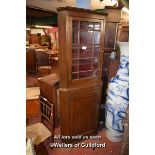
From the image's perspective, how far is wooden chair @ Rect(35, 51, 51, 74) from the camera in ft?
2.93

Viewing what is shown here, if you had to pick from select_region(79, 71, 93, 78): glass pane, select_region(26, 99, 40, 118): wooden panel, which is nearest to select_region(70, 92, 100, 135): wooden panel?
select_region(79, 71, 93, 78): glass pane

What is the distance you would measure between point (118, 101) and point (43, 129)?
0.42 metres

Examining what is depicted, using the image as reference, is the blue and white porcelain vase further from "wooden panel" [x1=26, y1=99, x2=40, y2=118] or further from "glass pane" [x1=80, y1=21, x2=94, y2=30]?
"wooden panel" [x1=26, y1=99, x2=40, y2=118]

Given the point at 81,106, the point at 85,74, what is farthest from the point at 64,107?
the point at 85,74

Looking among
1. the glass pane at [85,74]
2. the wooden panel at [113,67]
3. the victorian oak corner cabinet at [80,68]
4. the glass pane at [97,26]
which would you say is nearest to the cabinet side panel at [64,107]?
the victorian oak corner cabinet at [80,68]

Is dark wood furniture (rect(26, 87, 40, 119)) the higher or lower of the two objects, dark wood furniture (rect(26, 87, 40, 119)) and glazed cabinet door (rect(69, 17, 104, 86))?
the lower

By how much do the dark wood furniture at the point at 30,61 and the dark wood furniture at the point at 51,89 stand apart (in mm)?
85

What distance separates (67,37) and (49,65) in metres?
0.16

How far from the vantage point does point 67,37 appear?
96cm

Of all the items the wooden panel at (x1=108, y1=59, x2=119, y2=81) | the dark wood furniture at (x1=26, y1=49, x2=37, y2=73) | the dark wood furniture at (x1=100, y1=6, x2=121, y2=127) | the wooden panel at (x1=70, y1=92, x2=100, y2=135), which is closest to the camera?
the dark wood furniture at (x1=26, y1=49, x2=37, y2=73)

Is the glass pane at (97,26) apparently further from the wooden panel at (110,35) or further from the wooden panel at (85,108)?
the wooden panel at (85,108)

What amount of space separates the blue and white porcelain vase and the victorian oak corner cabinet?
7 centimetres
